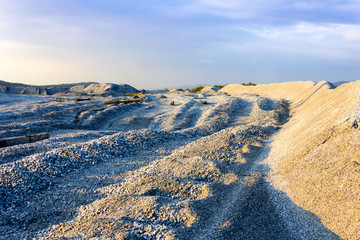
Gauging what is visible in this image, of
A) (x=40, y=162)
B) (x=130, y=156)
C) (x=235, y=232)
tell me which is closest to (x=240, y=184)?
(x=235, y=232)

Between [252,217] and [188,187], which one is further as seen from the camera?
[188,187]

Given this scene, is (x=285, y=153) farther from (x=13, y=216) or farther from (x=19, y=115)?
(x=19, y=115)

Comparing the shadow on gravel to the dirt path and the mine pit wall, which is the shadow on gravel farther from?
the mine pit wall

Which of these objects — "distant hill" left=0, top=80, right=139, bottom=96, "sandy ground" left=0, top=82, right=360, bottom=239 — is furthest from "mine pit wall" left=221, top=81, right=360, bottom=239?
"distant hill" left=0, top=80, right=139, bottom=96

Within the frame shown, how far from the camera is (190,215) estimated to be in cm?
555

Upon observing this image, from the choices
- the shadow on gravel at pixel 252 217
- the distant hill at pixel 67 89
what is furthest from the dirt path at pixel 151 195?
the distant hill at pixel 67 89

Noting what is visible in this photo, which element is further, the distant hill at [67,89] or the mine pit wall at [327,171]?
the distant hill at [67,89]

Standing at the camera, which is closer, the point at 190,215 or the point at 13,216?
the point at 190,215

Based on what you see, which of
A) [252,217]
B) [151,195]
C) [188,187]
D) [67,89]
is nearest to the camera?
[252,217]

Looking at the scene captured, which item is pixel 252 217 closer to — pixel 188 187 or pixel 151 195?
pixel 188 187

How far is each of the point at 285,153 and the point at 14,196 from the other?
28.9ft

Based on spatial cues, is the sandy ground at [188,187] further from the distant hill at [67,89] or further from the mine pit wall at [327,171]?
the distant hill at [67,89]

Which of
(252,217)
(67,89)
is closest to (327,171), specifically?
(252,217)

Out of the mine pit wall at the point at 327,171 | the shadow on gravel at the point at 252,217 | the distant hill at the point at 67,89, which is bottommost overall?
the shadow on gravel at the point at 252,217
